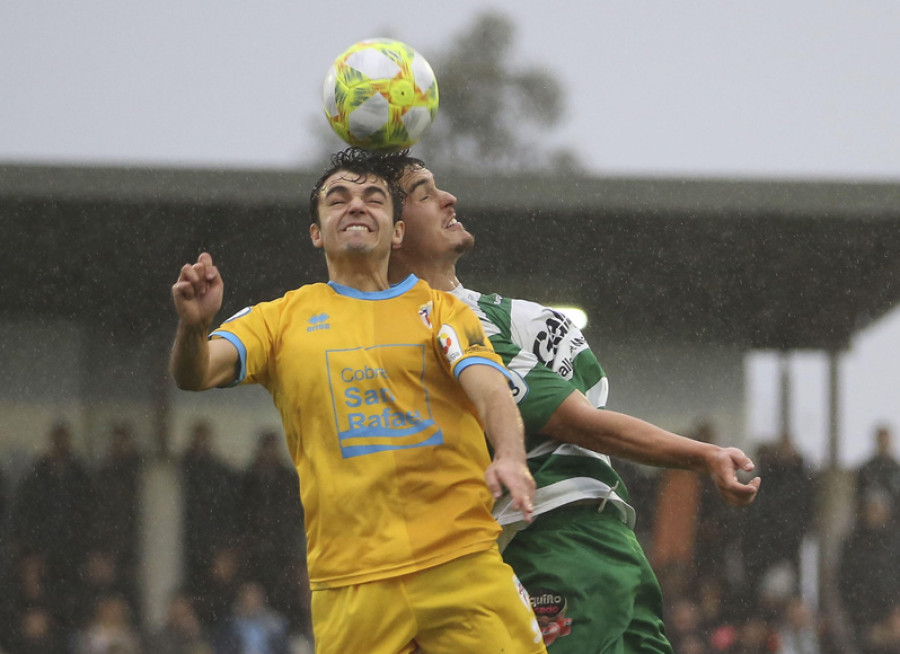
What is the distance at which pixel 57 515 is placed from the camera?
6.30 metres

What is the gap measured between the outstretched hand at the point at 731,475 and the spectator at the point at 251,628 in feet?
12.7

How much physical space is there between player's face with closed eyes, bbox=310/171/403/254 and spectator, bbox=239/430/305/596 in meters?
3.69

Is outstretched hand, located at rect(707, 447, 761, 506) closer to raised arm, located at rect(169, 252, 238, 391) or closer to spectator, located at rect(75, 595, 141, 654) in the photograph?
raised arm, located at rect(169, 252, 238, 391)

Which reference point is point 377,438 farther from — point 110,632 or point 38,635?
point 38,635

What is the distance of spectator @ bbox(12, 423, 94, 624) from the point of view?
6.25m

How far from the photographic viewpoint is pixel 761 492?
6449 millimetres

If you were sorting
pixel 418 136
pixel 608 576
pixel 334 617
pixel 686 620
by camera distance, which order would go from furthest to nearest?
pixel 686 620
pixel 418 136
pixel 608 576
pixel 334 617

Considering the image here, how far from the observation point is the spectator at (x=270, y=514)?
6234mm

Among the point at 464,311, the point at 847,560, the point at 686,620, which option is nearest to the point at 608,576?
the point at 464,311

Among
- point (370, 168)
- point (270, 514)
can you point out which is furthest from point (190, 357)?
point (270, 514)

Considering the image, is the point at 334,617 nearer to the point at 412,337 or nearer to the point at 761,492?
the point at 412,337

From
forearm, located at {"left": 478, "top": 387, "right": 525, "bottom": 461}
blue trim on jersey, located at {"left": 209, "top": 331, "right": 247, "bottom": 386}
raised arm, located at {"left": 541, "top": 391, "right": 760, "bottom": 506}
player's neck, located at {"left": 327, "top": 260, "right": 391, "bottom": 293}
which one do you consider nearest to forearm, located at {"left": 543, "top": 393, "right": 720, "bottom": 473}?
raised arm, located at {"left": 541, "top": 391, "right": 760, "bottom": 506}

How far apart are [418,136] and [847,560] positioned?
166 inches

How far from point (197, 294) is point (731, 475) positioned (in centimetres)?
108
